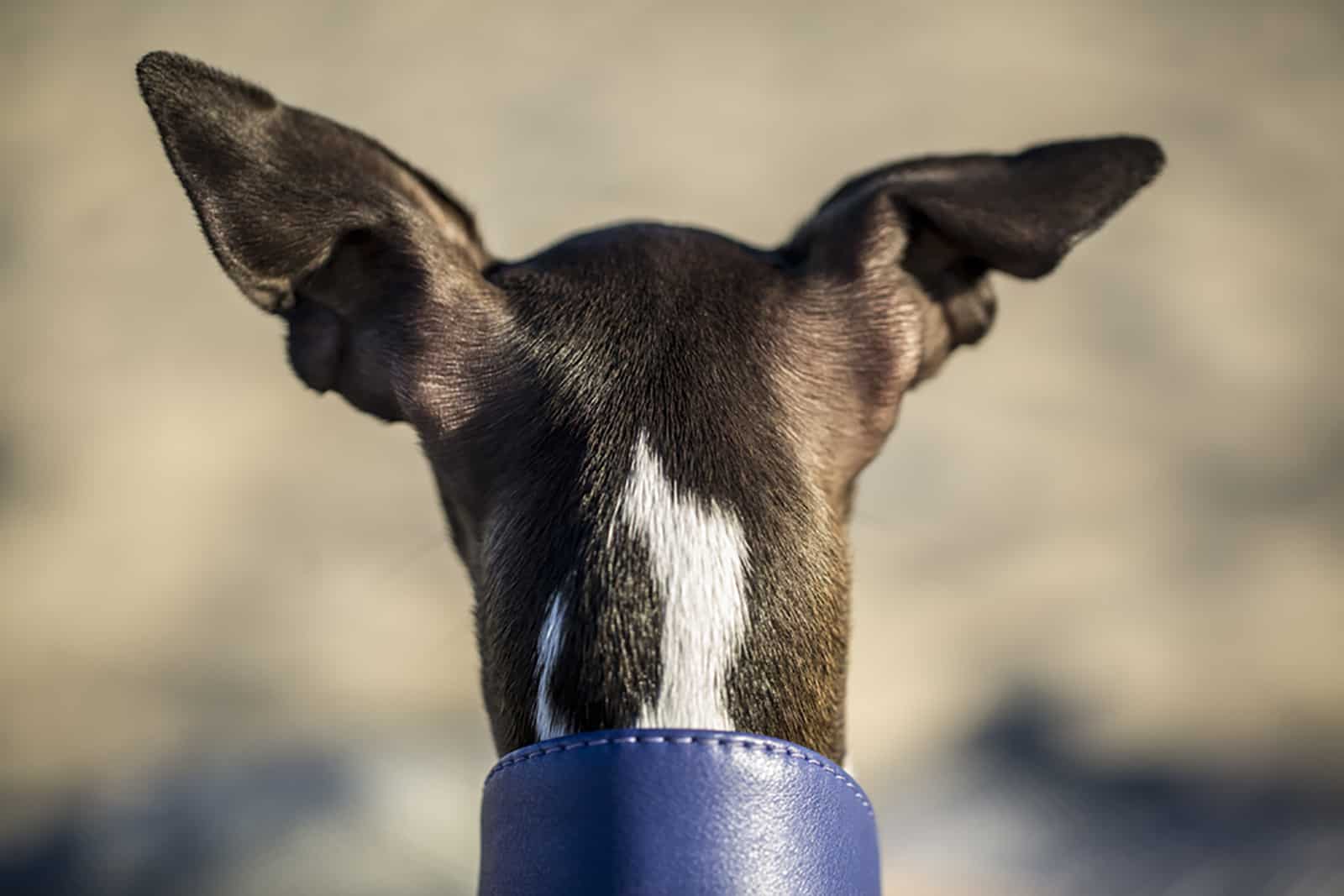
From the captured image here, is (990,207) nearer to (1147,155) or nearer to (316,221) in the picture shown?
(1147,155)

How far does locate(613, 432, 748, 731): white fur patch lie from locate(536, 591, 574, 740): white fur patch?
99 millimetres

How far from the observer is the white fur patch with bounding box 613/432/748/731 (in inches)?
48.9

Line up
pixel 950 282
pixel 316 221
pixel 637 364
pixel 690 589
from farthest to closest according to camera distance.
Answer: pixel 950 282 → pixel 316 221 → pixel 637 364 → pixel 690 589

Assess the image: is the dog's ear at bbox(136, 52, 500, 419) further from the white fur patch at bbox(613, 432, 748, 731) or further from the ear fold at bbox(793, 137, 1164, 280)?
the ear fold at bbox(793, 137, 1164, 280)

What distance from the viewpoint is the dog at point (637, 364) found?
1293 millimetres

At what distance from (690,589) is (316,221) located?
2.30 feet

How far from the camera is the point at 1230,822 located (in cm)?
368

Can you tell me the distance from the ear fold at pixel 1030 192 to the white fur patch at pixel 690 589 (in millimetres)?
600

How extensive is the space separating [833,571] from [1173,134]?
139 inches

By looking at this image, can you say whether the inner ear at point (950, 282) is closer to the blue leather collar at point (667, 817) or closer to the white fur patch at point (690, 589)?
the white fur patch at point (690, 589)

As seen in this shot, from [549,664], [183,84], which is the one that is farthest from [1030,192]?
[183,84]

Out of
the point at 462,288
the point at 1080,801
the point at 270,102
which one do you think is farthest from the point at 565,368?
the point at 1080,801

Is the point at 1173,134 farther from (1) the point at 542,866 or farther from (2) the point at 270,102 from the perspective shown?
(1) the point at 542,866

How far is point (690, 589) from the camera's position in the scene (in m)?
1.28
